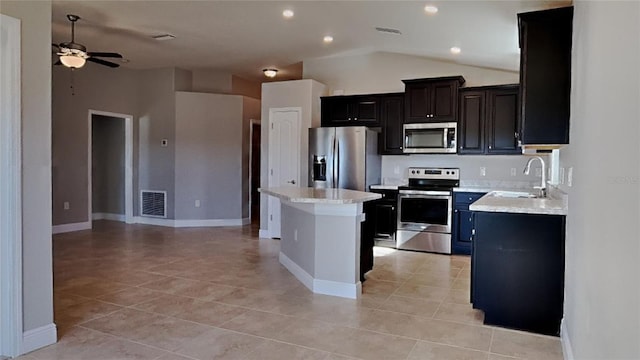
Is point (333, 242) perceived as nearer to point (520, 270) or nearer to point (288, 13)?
point (520, 270)

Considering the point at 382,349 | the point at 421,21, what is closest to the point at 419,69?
the point at 421,21

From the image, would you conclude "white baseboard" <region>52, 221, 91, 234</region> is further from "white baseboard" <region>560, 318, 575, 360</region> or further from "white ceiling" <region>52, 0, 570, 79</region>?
"white baseboard" <region>560, 318, 575, 360</region>

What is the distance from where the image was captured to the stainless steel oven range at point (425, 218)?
567 centimetres

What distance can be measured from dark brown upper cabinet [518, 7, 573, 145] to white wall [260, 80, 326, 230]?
12.6 ft

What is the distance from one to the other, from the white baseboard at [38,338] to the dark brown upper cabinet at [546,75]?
3506mm

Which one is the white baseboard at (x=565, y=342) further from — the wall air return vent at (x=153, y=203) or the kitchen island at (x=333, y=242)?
the wall air return vent at (x=153, y=203)

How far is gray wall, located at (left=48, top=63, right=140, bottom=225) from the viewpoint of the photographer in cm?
707

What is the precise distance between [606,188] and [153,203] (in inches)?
309

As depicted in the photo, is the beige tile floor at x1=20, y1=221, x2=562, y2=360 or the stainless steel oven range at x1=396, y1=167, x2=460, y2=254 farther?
the stainless steel oven range at x1=396, y1=167, x2=460, y2=254

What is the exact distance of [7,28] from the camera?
246 centimetres

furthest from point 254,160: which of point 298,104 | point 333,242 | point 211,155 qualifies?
point 333,242

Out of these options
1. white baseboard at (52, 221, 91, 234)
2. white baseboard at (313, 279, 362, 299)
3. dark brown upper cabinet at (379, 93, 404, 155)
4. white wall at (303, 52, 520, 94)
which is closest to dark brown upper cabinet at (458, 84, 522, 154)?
white wall at (303, 52, 520, 94)

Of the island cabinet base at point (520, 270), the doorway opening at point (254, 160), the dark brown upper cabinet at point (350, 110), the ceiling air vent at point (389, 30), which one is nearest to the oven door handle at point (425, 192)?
the dark brown upper cabinet at point (350, 110)

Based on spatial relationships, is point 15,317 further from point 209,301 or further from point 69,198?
point 69,198
